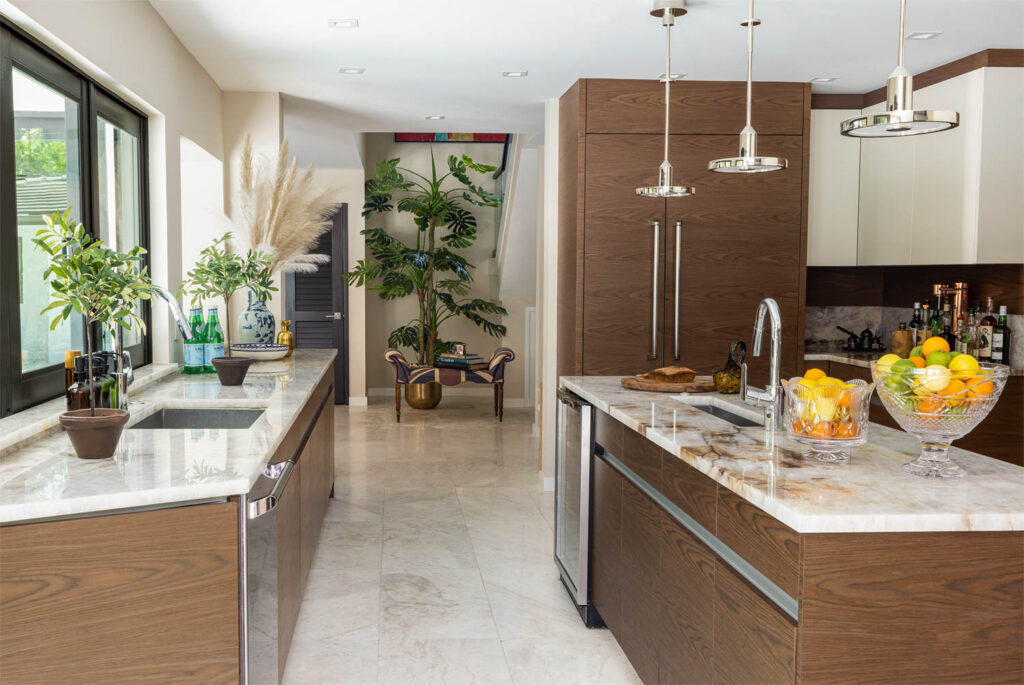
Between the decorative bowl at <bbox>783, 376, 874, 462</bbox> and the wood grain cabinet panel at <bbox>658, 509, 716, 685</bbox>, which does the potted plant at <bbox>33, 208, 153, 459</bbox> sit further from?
the decorative bowl at <bbox>783, 376, 874, 462</bbox>

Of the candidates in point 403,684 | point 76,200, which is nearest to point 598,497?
point 403,684

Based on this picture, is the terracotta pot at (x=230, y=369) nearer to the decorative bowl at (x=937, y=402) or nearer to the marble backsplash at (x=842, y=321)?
the decorative bowl at (x=937, y=402)

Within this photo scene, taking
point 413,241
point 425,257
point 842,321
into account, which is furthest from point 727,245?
point 413,241

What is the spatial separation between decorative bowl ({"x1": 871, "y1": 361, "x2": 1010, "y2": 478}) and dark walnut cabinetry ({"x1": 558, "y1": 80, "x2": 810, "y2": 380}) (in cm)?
288

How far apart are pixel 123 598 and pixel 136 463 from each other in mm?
364

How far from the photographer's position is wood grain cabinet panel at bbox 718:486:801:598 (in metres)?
1.58

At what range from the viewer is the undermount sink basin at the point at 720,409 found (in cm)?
282

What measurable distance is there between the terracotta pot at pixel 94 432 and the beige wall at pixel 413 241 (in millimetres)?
7006

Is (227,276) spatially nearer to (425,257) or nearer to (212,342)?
(212,342)

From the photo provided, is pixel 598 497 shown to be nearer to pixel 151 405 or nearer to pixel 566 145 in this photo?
pixel 151 405

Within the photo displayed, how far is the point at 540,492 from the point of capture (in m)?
5.28

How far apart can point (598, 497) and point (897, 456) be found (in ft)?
4.28

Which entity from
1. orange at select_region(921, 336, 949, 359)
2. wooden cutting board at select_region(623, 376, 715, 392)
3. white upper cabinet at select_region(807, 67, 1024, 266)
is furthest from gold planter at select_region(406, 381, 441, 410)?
orange at select_region(921, 336, 949, 359)

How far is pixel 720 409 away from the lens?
9.86 feet
